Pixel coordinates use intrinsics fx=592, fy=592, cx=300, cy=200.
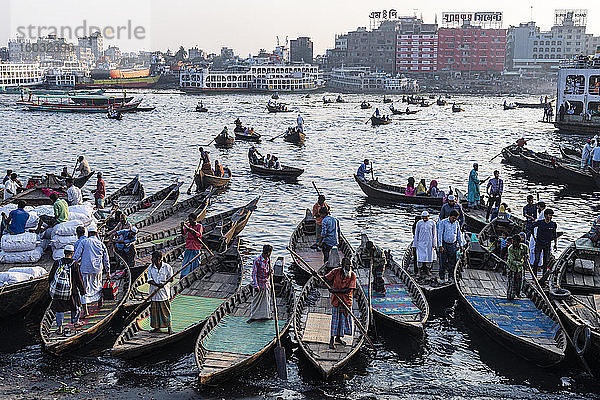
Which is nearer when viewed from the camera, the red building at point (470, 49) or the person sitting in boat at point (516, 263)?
the person sitting in boat at point (516, 263)

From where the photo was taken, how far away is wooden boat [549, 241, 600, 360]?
12.0 m

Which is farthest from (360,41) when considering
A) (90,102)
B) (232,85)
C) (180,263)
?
(180,263)

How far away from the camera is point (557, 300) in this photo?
13680mm

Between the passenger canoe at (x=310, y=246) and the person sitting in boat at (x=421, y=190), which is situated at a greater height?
the person sitting in boat at (x=421, y=190)

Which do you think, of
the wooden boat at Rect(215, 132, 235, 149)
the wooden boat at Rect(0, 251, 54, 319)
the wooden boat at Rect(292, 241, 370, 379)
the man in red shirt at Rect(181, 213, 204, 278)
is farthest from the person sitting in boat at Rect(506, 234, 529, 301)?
the wooden boat at Rect(215, 132, 235, 149)

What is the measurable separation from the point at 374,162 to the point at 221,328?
3360 cm

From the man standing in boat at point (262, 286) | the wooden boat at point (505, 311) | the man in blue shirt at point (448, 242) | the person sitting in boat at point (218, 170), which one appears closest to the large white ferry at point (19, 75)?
the person sitting in boat at point (218, 170)

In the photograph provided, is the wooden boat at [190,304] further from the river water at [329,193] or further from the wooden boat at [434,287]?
the wooden boat at [434,287]

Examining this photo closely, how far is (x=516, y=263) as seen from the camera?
14.0m

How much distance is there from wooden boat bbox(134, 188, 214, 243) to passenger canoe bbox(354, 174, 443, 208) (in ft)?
26.6

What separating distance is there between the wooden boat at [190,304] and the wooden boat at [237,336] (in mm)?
573

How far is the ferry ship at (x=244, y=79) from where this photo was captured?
138m

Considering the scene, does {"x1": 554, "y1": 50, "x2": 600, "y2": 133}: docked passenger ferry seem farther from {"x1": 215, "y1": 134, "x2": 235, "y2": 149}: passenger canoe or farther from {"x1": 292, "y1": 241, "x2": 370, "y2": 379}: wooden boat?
{"x1": 292, "y1": 241, "x2": 370, "y2": 379}: wooden boat

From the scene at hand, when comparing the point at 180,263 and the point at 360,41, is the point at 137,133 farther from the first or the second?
the point at 360,41
